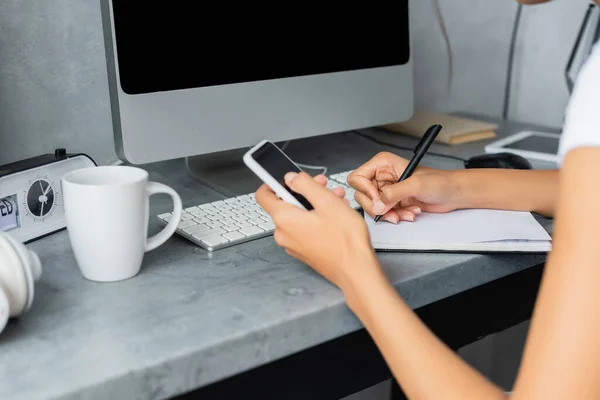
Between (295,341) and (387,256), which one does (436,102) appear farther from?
(295,341)

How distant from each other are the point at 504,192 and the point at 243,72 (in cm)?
38

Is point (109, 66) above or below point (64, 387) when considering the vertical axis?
above

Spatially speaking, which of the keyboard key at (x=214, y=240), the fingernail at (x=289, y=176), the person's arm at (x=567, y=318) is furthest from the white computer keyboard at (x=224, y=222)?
the person's arm at (x=567, y=318)

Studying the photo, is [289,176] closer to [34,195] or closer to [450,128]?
[34,195]

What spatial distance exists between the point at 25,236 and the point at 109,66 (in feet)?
0.73

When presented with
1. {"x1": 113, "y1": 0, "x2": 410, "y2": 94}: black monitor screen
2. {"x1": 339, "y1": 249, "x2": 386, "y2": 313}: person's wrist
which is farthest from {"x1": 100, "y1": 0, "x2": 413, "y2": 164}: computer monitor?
{"x1": 339, "y1": 249, "x2": 386, "y2": 313}: person's wrist

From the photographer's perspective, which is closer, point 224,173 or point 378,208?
point 378,208

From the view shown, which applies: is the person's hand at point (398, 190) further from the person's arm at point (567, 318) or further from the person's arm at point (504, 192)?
the person's arm at point (567, 318)

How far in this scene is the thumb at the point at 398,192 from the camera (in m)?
0.75

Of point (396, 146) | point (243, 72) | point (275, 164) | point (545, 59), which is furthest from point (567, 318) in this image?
point (545, 59)

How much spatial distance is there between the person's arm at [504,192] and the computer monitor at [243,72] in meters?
0.27

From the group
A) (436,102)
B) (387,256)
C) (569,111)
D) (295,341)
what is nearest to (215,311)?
(295,341)

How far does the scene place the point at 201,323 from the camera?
1.83 ft

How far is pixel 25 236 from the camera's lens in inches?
29.0
